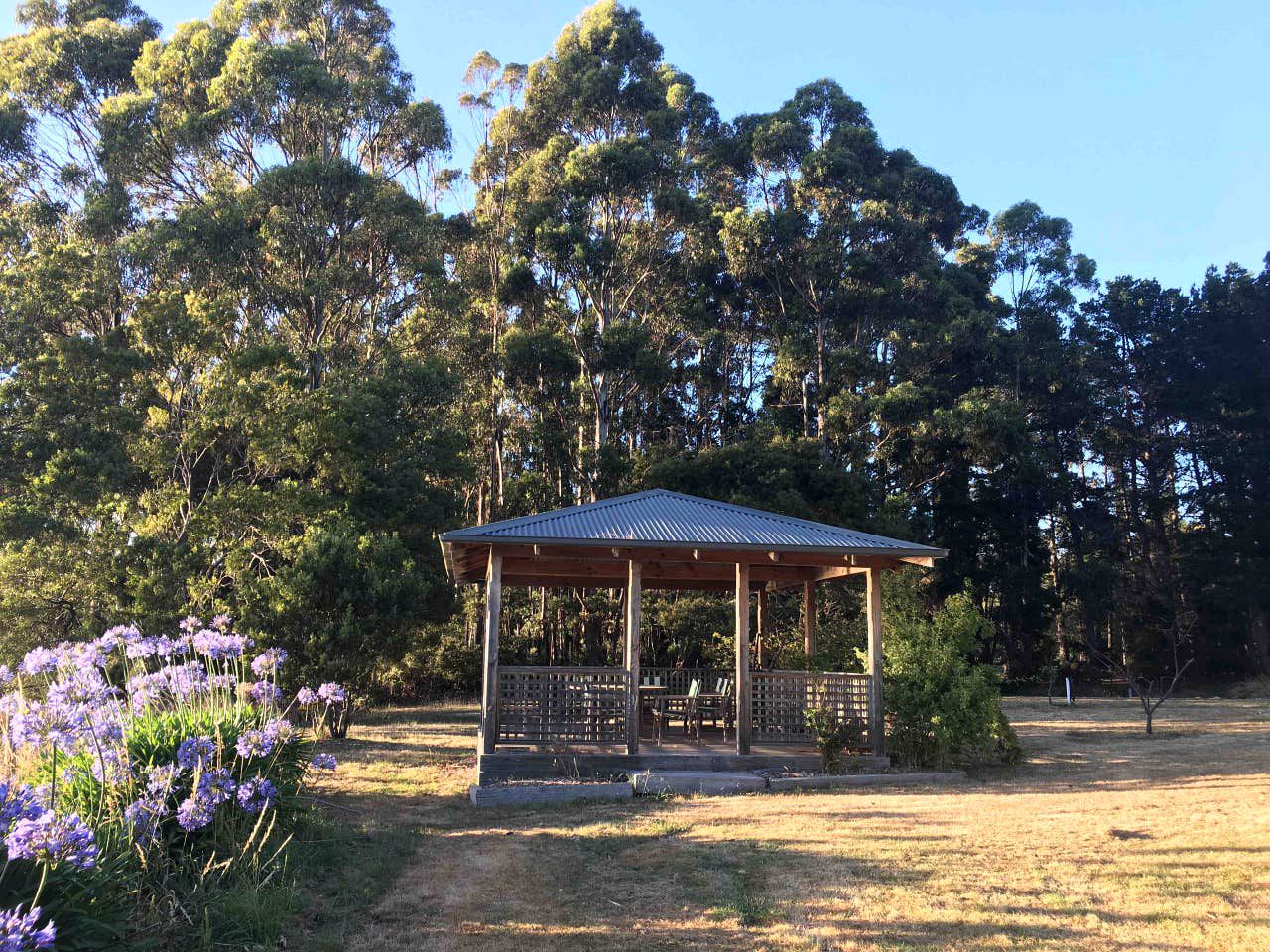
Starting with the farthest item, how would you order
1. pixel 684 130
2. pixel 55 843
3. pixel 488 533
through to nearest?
pixel 684 130
pixel 488 533
pixel 55 843

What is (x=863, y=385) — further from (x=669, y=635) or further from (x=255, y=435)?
(x=255, y=435)

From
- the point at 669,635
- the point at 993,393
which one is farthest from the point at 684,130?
the point at 669,635

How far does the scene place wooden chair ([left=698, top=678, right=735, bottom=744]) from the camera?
36.5 feet

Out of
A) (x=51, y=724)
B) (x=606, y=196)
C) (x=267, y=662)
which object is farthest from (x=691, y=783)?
(x=606, y=196)

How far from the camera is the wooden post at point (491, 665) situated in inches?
371

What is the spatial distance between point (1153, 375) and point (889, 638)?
81.5 ft

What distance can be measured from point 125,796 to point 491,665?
208 inches

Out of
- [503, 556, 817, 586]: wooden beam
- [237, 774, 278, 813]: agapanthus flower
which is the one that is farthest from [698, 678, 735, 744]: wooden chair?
[237, 774, 278, 813]: agapanthus flower

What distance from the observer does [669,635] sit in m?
23.3

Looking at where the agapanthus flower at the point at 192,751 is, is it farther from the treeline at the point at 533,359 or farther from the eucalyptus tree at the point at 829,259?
the eucalyptus tree at the point at 829,259

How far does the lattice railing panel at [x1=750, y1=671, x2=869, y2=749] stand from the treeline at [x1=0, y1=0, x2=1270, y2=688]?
4.05 metres

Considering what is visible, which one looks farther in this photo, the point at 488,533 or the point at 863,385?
the point at 863,385

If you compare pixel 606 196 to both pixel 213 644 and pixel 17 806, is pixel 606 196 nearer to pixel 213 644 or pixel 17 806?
pixel 213 644

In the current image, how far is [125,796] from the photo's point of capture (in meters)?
4.53
